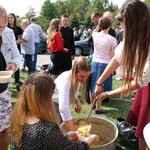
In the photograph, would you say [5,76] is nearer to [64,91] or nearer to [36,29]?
[64,91]

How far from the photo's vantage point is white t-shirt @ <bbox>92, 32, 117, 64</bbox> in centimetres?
480

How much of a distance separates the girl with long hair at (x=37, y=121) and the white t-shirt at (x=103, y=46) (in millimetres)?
2922

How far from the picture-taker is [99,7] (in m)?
60.6

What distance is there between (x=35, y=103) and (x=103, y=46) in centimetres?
304

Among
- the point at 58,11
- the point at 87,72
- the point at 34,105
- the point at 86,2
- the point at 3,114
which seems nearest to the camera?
the point at 34,105

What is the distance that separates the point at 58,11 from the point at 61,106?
184 feet

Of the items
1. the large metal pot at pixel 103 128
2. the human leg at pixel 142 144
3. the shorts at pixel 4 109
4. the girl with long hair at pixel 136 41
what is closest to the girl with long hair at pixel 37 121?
the shorts at pixel 4 109

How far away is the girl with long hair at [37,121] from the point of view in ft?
6.07

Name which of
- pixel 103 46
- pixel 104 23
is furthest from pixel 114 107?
pixel 104 23

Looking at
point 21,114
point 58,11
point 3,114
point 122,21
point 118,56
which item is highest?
point 122,21

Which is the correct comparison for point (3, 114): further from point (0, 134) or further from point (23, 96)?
point (23, 96)

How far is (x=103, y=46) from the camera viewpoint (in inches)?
190

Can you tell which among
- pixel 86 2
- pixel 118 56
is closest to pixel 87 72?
pixel 118 56

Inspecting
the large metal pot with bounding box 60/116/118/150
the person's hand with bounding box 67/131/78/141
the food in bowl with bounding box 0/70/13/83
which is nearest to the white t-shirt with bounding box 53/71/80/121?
the person's hand with bounding box 67/131/78/141
